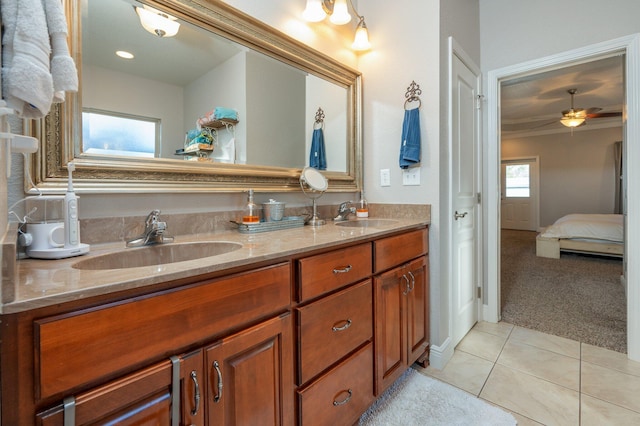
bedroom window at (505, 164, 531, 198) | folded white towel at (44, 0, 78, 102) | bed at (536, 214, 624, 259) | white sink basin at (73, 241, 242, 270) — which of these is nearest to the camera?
folded white towel at (44, 0, 78, 102)

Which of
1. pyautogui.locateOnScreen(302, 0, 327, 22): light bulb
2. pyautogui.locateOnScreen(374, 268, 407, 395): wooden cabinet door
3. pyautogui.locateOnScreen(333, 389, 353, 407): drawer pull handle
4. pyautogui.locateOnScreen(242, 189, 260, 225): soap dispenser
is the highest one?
pyautogui.locateOnScreen(302, 0, 327, 22): light bulb

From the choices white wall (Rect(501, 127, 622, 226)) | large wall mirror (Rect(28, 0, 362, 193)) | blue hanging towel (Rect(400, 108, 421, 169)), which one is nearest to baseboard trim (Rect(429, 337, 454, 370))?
blue hanging towel (Rect(400, 108, 421, 169))

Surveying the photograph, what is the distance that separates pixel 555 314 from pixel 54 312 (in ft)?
10.7

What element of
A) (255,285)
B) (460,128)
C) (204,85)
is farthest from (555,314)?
(204,85)

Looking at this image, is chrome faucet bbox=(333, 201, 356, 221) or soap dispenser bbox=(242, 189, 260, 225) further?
chrome faucet bbox=(333, 201, 356, 221)

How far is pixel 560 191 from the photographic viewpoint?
6.99 m

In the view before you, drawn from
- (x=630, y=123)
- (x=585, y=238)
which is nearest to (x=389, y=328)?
(x=630, y=123)

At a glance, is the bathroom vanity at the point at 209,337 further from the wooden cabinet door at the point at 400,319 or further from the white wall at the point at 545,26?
the white wall at the point at 545,26

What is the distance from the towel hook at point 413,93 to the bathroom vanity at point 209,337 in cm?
93

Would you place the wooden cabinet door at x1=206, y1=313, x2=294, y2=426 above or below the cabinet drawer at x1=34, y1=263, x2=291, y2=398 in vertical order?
below

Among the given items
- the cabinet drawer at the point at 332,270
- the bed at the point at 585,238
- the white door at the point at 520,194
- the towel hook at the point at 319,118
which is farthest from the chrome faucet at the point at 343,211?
the white door at the point at 520,194

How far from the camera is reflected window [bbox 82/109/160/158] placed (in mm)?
1056

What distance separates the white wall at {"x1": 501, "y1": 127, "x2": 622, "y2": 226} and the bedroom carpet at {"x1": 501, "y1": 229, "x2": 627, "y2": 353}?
289 cm

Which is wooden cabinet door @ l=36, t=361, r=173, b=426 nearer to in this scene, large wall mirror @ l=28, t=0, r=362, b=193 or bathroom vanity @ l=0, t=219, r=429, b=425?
bathroom vanity @ l=0, t=219, r=429, b=425
